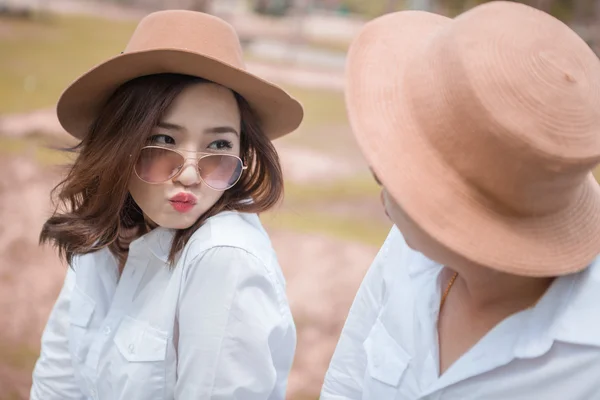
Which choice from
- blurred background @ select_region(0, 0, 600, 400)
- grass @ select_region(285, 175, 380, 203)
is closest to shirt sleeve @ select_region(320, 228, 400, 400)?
blurred background @ select_region(0, 0, 600, 400)

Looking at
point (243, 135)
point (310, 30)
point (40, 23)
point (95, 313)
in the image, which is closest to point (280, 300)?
point (243, 135)

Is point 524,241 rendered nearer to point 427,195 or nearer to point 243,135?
point 427,195

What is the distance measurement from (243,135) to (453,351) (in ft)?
2.34

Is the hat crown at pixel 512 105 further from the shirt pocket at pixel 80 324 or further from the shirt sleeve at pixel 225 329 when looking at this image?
the shirt pocket at pixel 80 324

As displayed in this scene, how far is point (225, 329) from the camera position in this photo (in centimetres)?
123

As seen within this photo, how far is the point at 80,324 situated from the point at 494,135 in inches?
46.4

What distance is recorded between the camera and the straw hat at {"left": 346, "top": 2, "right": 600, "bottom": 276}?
2.66 ft

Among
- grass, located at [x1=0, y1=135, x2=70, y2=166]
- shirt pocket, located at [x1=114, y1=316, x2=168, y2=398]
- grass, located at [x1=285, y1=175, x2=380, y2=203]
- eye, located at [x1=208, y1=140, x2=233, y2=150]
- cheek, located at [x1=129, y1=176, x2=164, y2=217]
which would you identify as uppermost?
eye, located at [x1=208, y1=140, x2=233, y2=150]

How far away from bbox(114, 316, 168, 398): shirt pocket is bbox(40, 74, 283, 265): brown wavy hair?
0.18 metres

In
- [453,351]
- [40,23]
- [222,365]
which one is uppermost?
[453,351]

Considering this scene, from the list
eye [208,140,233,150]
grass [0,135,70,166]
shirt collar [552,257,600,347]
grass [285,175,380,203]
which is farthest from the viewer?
grass [0,135,70,166]

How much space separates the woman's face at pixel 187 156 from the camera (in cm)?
130

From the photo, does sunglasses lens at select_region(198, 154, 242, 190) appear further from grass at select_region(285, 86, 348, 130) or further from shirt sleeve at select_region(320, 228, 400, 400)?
grass at select_region(285, 86, 348, 130)

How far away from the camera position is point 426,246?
3.04 ft
